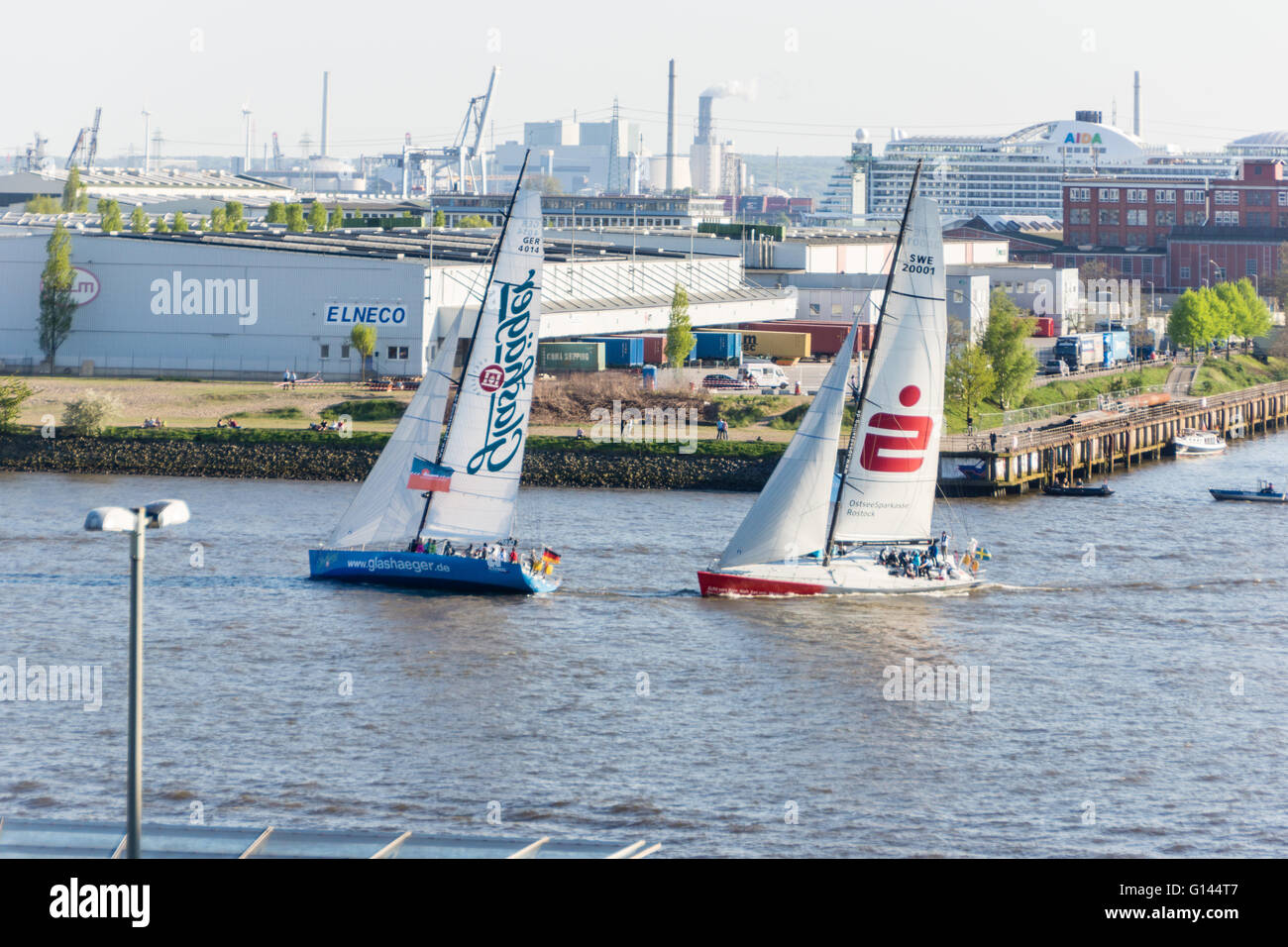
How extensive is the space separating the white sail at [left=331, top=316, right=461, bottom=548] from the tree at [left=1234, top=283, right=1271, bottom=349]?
77.3 m

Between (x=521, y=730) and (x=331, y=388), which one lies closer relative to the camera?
(x=521, y=730)

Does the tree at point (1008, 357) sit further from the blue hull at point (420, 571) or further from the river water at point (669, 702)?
the blue hull at point (420, 571)

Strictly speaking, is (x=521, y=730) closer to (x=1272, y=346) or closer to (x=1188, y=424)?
(x=1188, y=424)

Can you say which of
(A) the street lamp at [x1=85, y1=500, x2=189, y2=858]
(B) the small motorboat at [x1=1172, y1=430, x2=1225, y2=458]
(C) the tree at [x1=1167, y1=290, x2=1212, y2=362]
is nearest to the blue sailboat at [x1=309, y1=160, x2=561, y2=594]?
(A) the street lamp at [x1=85, y1=500, x2=189, y2=858]

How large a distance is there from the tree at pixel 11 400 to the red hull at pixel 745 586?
108 ft

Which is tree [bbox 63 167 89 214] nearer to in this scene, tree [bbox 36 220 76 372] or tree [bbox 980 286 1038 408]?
tree [bbox 36 220 76 372]

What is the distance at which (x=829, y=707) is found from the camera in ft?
105

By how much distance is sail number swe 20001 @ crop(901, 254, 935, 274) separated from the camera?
40.1 meters

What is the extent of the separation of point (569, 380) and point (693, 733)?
40467 millimetres

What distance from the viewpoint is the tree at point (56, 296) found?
7319 centimetres
